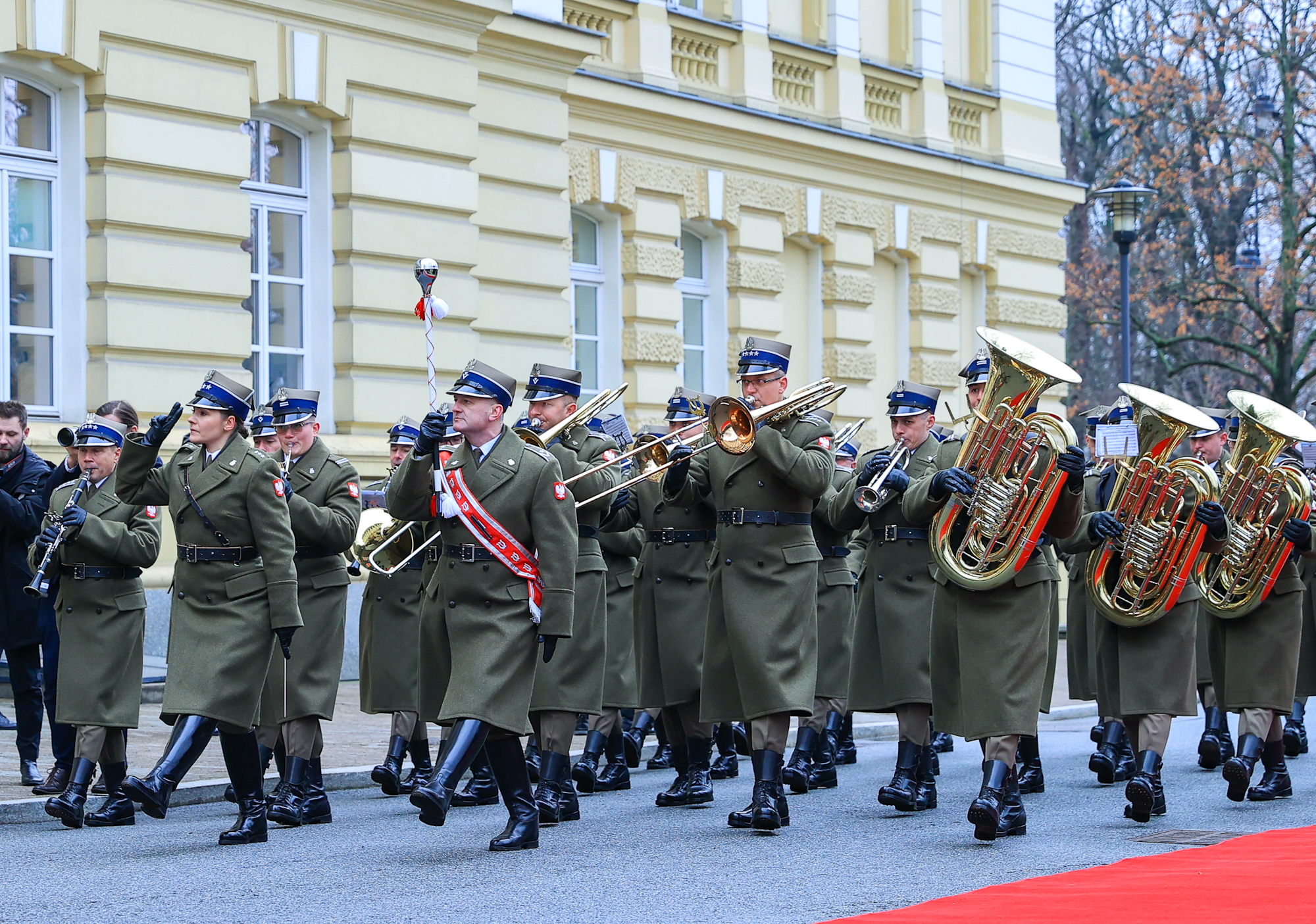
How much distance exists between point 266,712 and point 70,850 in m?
1.25

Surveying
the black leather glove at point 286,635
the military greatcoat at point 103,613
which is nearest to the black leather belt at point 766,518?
the black leather glove at point 286,635

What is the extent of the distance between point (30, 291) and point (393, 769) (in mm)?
6206

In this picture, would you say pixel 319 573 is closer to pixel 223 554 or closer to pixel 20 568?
pixel 223 554

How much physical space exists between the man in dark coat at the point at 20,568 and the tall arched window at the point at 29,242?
4213mm

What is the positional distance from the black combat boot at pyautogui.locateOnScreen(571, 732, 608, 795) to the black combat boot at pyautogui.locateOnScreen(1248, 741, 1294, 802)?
332cm

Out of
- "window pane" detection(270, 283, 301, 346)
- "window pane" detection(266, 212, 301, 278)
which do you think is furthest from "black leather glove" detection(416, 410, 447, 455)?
"window pane" detection(266, 212, 301, 278)

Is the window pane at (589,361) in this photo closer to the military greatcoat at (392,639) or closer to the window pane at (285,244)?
the window pane at (285,244)

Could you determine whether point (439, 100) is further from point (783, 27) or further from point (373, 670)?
point (373, 670)

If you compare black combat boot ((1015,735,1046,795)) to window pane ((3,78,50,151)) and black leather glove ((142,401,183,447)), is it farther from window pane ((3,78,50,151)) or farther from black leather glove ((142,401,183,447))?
window pane ((3,78,50,151))

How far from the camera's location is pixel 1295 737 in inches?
510

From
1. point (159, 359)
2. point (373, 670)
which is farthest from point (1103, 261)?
point (373, 670)

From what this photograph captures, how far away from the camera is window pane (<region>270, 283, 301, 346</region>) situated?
671 inches

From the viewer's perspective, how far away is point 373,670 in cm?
1114

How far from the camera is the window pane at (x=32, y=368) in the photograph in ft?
49.8
